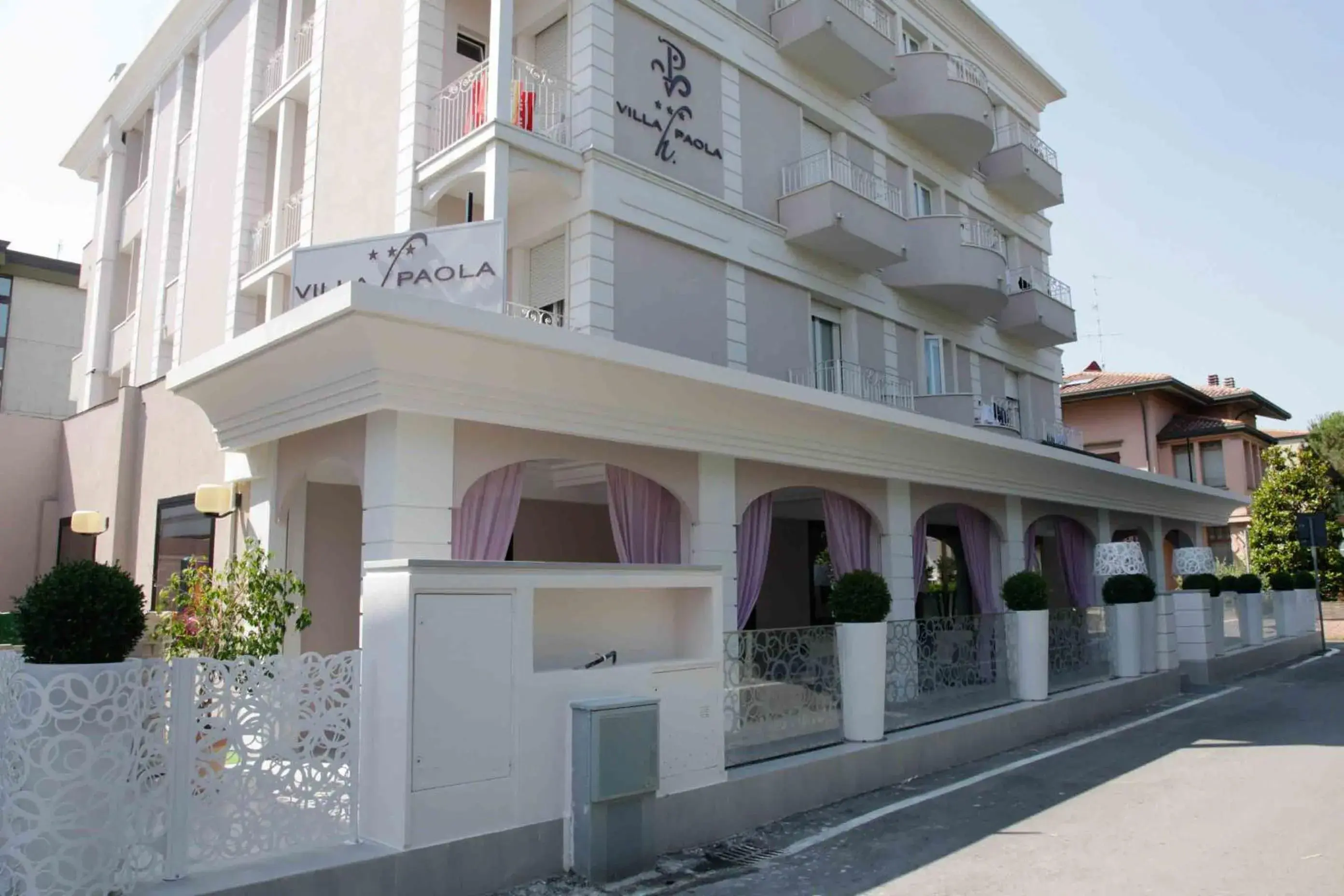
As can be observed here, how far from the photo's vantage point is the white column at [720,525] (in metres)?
11.2

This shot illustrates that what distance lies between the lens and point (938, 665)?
10.8 metres

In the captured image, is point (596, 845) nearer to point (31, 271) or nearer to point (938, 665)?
point (938, 665)

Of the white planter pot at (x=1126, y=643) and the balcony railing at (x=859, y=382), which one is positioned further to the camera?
the balcony railing at (x=859, y=382)

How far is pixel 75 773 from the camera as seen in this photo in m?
4.66

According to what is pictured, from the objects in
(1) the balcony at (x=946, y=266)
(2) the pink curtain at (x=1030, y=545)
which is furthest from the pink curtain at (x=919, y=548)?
(1) the balcony at (x=946, y=266)

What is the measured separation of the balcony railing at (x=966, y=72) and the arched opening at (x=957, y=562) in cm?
832

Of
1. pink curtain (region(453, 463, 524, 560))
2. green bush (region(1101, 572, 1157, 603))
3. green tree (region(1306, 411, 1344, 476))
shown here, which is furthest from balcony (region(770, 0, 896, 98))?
green tree (region(1306, 411, 1344, 476))

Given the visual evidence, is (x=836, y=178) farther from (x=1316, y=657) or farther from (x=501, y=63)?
(x=1316, y=657)

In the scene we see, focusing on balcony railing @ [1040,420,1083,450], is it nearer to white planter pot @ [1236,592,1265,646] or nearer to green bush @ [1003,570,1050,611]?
white planter pot @ [1236,592,1265,646]

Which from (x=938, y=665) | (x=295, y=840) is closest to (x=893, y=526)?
(x=938, y=665)

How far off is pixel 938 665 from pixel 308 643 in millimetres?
7413

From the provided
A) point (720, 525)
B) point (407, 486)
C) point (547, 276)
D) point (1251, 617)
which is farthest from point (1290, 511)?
point (407, 486)

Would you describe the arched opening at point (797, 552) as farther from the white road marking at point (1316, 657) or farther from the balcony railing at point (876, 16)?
the white road marking at point (1316, 657)

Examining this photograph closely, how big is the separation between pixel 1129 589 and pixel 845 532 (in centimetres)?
500
